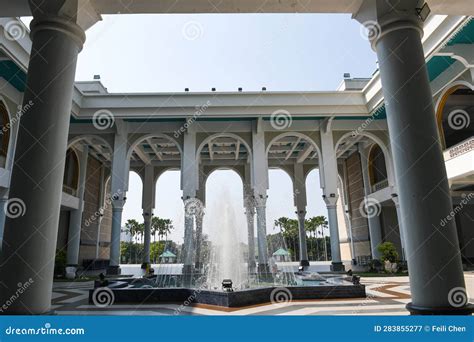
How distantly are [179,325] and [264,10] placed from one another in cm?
388

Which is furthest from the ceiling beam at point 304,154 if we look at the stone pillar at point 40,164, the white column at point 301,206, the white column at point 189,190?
the stone pillar at point 40,164

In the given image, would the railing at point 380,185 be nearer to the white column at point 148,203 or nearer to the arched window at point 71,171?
the white column at point 148,203

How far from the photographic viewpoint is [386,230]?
18.8 m

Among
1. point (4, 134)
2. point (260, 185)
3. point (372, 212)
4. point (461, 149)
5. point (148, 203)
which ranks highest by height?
point (4, 134)

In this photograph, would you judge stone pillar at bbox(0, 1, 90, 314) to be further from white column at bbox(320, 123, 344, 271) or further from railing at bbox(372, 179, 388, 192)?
railing at bbox(372, 179, 388, 192)

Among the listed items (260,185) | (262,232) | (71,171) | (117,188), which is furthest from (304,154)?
(71,171)

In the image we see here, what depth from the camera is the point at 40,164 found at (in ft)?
10.7

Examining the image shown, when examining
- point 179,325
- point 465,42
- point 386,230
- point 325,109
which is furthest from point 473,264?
point 179,325

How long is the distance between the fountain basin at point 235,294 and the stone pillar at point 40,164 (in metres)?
3.55

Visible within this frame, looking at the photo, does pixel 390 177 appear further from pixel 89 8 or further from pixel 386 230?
pixel 89 8

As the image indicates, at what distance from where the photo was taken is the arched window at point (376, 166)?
1873cm

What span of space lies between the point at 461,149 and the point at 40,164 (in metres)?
12.6

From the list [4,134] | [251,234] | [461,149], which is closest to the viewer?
[461,149]

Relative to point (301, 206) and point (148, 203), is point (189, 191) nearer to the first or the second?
point (148, 203)
